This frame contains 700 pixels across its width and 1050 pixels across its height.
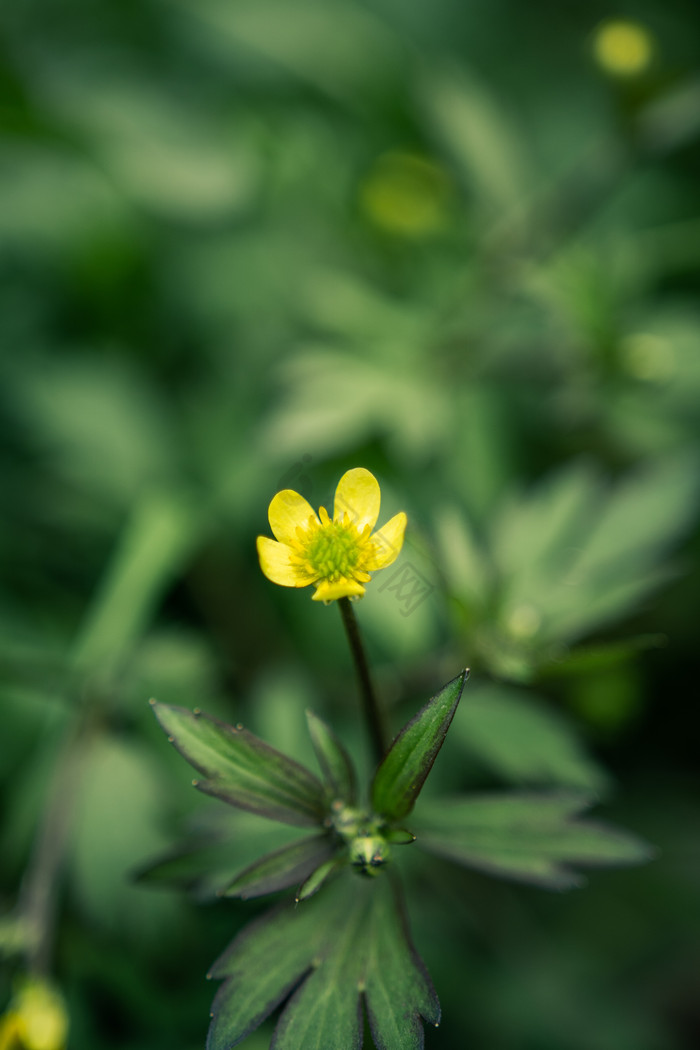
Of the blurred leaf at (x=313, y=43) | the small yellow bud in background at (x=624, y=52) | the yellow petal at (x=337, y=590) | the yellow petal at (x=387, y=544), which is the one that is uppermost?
the blurred leaf at (x=313, y=43)

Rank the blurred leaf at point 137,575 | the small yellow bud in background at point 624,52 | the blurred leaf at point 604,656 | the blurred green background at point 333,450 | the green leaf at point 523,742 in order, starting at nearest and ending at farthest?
the blurred leaf at point 604,656 < the green leaf at point 523,742 < the blurred green background at point 333,450 < the blurred leaf at point 137,575 < the small yellow bud in background at point 624,52

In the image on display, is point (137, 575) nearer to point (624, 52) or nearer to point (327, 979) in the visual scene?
point (327, 979)

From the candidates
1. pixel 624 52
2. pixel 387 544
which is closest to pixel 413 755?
pixel 387 544

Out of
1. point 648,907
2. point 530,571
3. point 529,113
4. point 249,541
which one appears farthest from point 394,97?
point 648,907

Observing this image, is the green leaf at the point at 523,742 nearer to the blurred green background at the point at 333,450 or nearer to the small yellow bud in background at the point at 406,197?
the blurred green background at the point at 333,450

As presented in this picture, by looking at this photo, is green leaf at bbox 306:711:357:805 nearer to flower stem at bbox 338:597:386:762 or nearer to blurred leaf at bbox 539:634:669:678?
flower stem at bbox 338:597:386:762

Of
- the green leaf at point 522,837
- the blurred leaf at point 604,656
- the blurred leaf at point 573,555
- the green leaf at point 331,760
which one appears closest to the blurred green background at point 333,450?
the blurred leaf at point 573,555

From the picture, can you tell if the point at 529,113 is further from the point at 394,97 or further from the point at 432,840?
the point at 432,840

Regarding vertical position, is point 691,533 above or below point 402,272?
below
